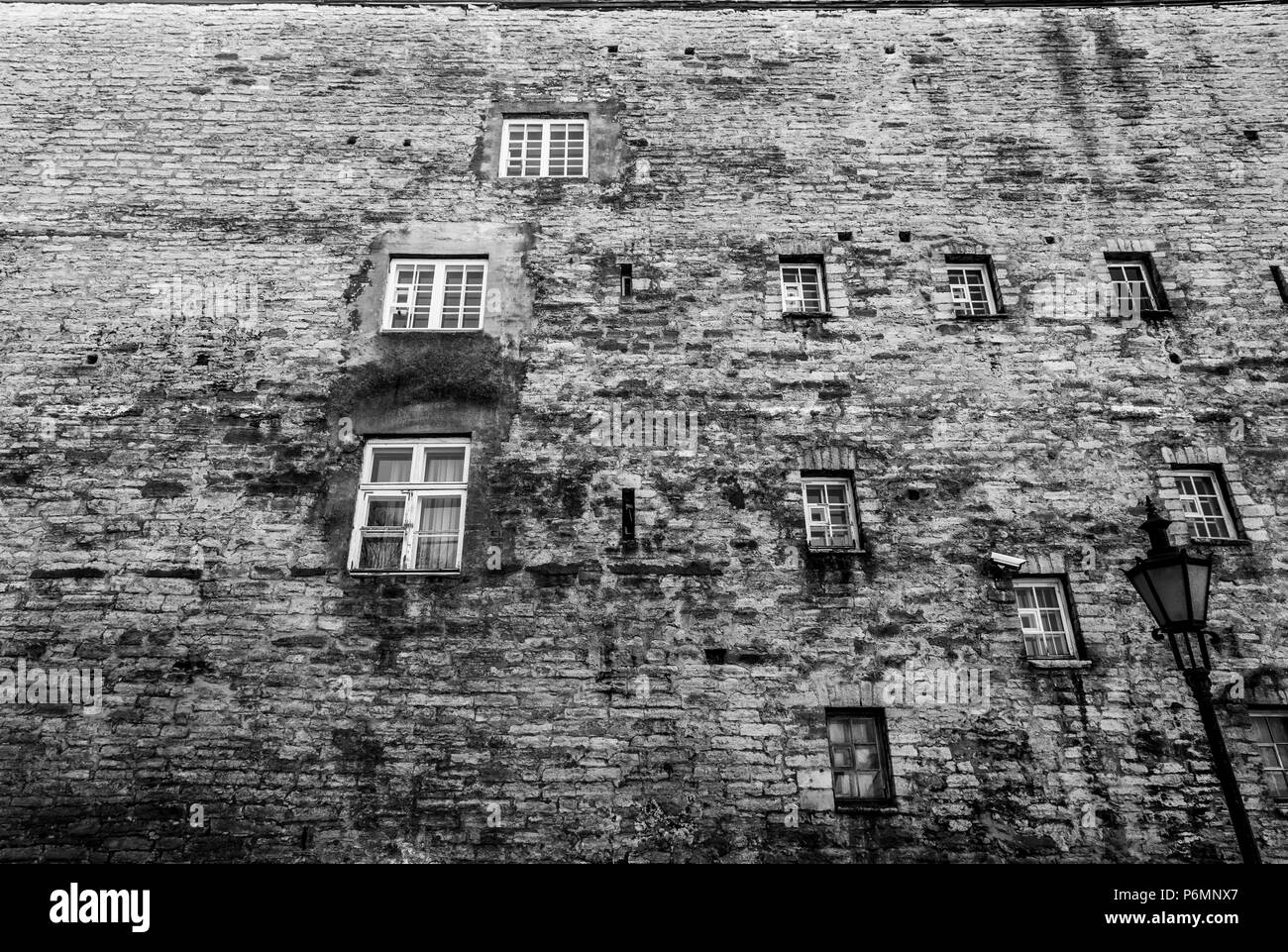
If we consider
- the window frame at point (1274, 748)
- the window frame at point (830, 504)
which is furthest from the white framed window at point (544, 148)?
the window frame at point (1274, 748)

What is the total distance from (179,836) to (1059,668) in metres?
8.14

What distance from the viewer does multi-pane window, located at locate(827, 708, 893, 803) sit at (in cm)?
753

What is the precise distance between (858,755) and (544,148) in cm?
812

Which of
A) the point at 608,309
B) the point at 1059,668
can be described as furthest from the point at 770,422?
the point at 1059,668

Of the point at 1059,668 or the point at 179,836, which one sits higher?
the point at 1059,668

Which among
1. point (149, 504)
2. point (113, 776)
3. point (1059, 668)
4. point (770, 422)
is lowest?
point (113, 776)

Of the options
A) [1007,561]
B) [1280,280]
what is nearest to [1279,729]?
[1007,561]

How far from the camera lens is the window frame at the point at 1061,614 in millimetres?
8055

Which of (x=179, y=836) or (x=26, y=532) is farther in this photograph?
(x=26, y=532)

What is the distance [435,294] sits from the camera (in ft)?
31.5

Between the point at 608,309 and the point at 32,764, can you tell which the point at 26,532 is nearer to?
the point at 32,764
